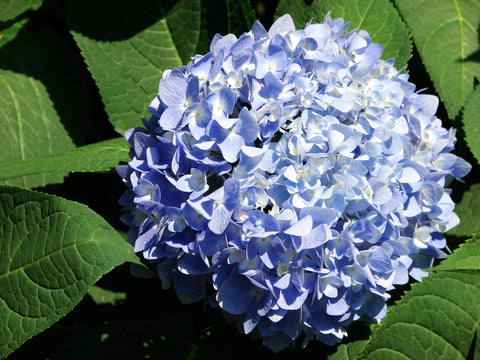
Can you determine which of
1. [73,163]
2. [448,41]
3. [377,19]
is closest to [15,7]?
[73,163]

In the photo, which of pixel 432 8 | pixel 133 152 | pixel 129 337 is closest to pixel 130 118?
pixel 133 152

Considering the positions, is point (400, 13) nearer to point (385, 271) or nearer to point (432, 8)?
point (432, 8)

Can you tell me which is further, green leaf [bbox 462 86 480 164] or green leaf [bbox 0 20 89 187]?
green leaf [bbox 0 20 89 187]

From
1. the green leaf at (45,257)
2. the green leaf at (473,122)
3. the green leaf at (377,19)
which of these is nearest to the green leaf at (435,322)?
the green leaf at (473,122)

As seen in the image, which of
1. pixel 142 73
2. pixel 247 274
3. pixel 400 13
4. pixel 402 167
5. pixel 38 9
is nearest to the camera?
pixel 247 274

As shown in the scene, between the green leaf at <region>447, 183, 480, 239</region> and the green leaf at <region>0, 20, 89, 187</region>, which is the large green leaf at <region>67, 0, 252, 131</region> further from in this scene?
the green leaf at <region>447, 183, 480, 239</region>

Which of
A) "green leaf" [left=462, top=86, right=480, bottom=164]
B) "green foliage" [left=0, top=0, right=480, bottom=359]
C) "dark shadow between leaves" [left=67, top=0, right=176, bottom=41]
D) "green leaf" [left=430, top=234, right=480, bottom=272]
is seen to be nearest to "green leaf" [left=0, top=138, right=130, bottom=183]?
"green foliage" [left=0, top=0, right=480, bottom=359]

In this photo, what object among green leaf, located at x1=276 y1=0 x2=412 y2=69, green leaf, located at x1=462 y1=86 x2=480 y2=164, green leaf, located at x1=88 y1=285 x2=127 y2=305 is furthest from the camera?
green leaf, located at x1=88 y1=285 x2=127 y2=305
